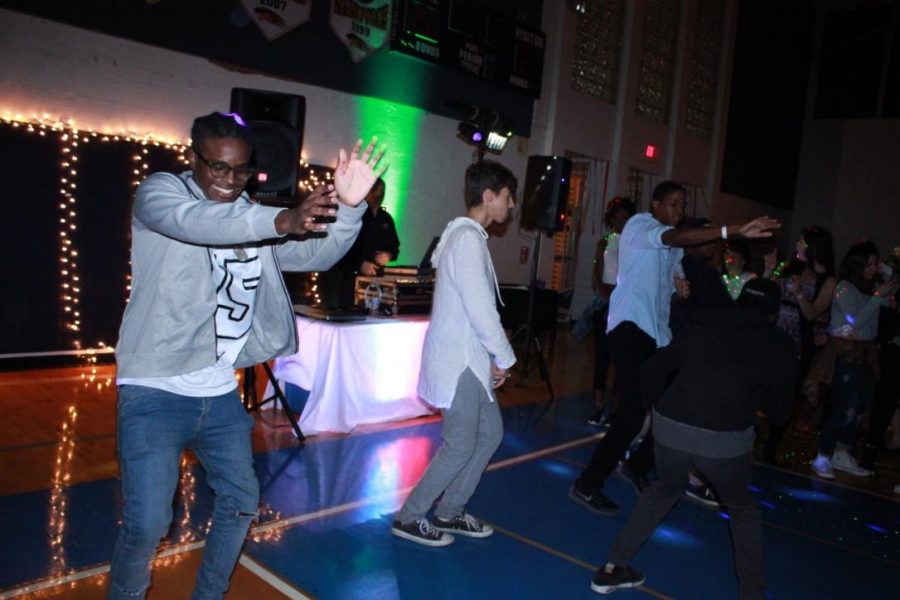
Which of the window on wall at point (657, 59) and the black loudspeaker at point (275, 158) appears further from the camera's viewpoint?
the window on wall at point (657, 59)

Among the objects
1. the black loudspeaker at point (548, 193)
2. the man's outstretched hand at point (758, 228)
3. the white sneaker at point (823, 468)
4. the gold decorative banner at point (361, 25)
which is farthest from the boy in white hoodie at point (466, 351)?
the gold decorative banner at point (361, 25)

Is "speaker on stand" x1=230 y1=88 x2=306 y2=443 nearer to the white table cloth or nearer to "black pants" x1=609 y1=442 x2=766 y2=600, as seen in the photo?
the white table cloth

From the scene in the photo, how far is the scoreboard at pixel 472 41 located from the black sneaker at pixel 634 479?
18.1ft

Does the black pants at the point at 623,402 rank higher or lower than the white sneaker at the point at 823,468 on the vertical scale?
higher

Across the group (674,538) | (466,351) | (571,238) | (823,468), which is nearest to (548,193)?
(823,468)

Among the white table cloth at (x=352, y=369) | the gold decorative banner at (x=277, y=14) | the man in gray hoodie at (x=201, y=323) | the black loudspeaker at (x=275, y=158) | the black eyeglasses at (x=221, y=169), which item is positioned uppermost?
the gold decorative banner at (x=277, y=14)

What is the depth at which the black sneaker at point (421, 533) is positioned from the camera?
3131mm

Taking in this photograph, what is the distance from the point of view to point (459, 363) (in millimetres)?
2959

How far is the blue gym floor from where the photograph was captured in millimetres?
2820

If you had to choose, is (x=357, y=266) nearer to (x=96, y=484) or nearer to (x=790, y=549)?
(x=96, y=484)

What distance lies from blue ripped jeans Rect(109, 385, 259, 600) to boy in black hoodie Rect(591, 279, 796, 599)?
1553 mm

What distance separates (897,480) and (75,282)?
6.82 m

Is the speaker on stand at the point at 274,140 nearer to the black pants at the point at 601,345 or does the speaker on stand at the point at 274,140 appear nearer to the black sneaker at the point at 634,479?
the black sneaker at the point at 634,479

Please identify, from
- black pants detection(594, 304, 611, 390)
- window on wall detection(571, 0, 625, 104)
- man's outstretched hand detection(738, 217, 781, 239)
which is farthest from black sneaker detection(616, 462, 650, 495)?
window on wall detection(571, 0, 625, 104)
